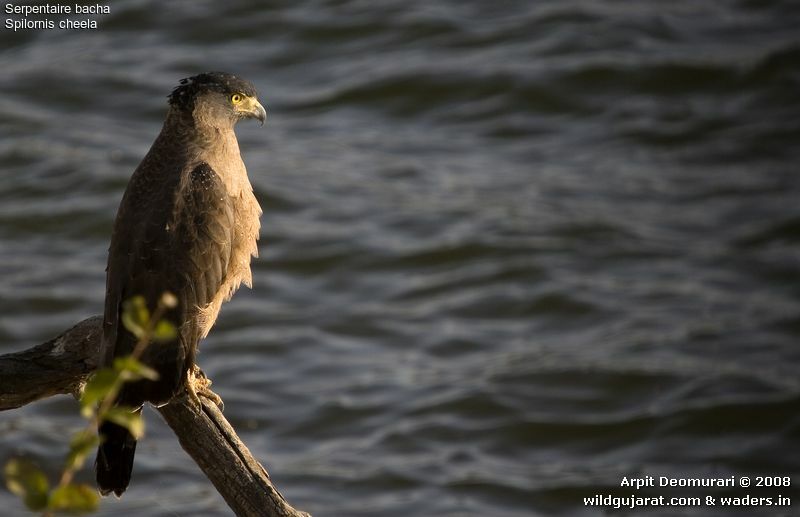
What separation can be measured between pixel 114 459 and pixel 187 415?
27cm

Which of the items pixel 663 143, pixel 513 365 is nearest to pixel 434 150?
pixel 663 143

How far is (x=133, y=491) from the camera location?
789 cm

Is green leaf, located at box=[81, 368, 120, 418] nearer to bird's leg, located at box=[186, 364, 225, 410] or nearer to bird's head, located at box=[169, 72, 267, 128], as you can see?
bird's leg, located at box=[186, 364, 225, 410]

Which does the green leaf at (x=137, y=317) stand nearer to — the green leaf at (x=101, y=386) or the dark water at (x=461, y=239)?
the green leaf at (x=101, y=386)

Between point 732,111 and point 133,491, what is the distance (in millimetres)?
7553

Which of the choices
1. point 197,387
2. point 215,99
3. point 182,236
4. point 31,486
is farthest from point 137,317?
point 215,99

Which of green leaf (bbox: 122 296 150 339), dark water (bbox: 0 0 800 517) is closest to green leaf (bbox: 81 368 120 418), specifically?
green leaf (bbox: 122 296 150 339)

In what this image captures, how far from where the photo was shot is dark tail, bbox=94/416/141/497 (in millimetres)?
3777

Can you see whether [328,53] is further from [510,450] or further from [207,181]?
[207,181]

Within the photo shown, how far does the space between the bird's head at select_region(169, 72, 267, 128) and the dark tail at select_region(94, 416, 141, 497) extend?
1497mm

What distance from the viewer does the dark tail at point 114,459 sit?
378 cm

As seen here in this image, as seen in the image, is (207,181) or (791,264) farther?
(791,264)

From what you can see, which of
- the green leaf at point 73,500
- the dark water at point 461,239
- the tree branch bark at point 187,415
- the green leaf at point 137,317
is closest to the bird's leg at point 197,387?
the tree branch bark at point 187,415

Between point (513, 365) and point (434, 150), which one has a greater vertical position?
point (434, 150)
